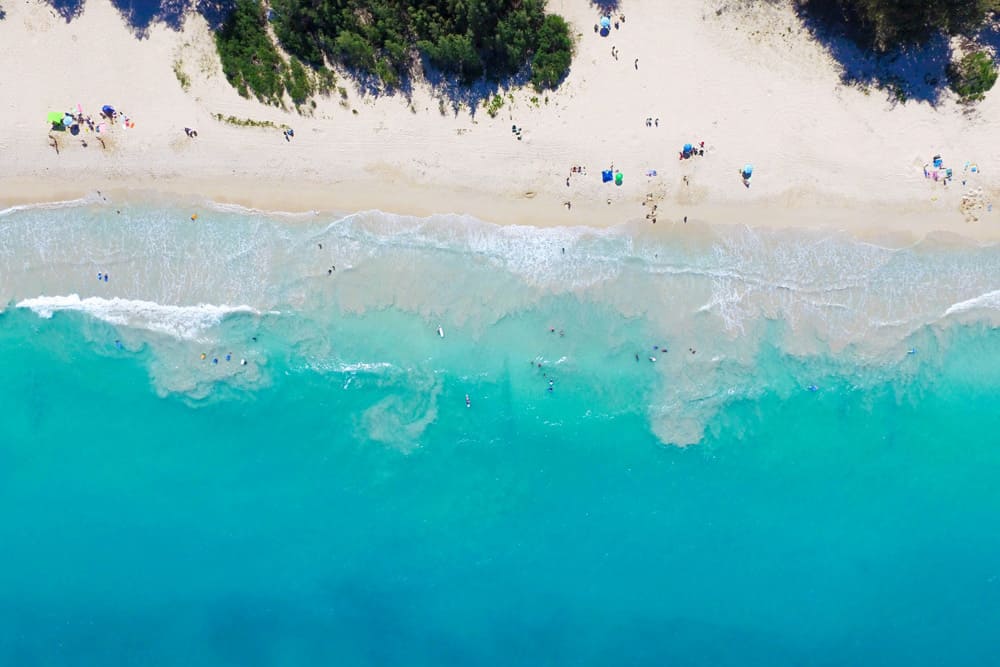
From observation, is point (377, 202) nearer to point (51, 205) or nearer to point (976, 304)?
point (51, 205)

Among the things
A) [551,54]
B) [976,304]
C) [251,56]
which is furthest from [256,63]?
[976,304]

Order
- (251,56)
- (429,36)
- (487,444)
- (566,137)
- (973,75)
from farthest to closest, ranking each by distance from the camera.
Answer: (487,444) → (566,137) → (251,56) → (429,36) → (973,75)

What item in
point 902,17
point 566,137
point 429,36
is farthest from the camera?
point 566,137

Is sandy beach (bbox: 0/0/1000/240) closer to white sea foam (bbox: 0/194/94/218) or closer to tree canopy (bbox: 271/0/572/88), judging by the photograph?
white sea foam (bbox: 0/194/94/218)

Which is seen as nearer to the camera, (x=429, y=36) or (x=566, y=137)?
(x=429, y=36)

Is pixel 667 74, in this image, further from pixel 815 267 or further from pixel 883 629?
pixel 883 629

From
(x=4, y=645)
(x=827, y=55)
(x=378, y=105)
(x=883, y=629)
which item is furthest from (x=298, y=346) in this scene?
(x=883, y=629)

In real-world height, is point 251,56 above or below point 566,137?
Result: above

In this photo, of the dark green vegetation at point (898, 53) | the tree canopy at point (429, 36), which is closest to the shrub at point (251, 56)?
the tree canopy at point (429, 36)
